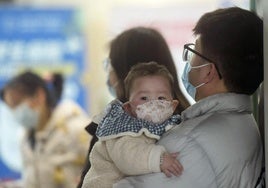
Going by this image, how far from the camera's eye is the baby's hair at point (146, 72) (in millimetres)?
1374

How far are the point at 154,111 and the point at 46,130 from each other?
206 centimetres

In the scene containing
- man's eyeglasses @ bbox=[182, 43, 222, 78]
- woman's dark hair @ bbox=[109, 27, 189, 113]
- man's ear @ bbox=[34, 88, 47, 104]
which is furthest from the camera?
man's ear @ bbox=[34, 88, 47, 104]

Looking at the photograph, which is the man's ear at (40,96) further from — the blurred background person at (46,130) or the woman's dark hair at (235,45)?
the woman's dark hair at (235,45)

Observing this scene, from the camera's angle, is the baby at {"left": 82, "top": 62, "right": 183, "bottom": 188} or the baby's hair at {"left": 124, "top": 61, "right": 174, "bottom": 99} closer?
the baby at {"left": 82, "top": 62, "right": 183, "bottom": 188}

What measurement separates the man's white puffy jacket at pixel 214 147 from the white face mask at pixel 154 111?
1.8 inches

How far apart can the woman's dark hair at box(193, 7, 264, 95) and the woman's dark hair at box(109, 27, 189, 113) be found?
150mm

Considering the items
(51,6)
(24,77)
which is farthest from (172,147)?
(51,6)

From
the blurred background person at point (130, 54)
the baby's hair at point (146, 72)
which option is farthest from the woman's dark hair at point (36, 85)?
the baby's hair at point (146, 72)

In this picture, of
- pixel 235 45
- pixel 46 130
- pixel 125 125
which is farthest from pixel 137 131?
pixel 46 130

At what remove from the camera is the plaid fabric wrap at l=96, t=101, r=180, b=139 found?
1.30 metres

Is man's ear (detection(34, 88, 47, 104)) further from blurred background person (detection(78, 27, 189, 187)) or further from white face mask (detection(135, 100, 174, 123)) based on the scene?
white face mask (detection(135, 100, 174, 123))

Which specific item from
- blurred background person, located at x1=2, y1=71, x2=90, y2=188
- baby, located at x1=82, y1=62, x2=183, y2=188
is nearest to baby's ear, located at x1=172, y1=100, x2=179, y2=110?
baby, located at x1=82, y1=62, x2=183, y2=188

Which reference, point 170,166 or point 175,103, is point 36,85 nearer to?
point 175,103

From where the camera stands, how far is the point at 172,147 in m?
1.26
